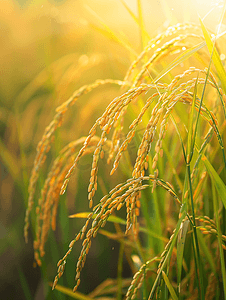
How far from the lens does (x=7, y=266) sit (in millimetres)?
1566

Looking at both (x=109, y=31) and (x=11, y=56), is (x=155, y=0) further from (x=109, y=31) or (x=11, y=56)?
(x=11, y=56)

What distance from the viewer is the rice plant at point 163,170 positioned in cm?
46

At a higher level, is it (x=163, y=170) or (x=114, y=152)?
(x=114, y=152)

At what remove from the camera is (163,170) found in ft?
2.89

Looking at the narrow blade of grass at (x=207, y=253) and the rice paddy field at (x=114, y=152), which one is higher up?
the rice paddy field at (x=114, y=152)

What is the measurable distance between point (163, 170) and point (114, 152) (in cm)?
27

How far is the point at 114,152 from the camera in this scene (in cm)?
67

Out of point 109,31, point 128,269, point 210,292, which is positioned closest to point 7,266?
point 128,269

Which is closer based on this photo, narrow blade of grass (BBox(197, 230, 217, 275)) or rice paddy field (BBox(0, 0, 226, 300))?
rice paddy field (BBox(0, 0, 226, 300))

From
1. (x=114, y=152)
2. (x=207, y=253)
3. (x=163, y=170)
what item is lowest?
(x=207, y=253)

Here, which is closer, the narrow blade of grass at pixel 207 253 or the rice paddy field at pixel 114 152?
the rice paddy field at pixel 114 152

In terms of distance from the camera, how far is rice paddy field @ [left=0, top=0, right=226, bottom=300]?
1.62ft

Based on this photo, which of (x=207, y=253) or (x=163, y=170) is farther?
(x=163, y=170)

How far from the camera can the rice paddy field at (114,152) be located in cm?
49
